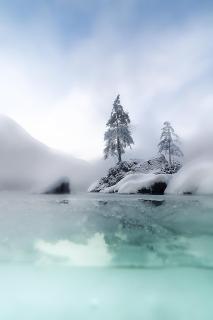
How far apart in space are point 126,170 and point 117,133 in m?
Answer: 7.54

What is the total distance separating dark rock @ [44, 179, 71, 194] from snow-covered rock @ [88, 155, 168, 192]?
12.1 ft

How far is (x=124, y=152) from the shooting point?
103ft

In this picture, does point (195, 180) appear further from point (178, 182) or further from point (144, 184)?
point (144, 184)

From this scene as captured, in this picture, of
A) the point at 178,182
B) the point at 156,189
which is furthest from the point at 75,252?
the point at 178,182

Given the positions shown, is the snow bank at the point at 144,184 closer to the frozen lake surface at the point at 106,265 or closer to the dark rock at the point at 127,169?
the dark rock at the point at 127,169

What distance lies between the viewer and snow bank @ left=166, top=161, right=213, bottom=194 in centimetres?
1432

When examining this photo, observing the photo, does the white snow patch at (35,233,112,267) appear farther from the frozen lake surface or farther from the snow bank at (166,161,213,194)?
the snow bank at (166,161,213,194)

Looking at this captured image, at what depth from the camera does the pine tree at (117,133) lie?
3064 cm

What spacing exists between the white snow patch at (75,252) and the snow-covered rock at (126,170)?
1622 centimetres

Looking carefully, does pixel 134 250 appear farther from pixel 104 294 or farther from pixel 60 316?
pixel 60 316

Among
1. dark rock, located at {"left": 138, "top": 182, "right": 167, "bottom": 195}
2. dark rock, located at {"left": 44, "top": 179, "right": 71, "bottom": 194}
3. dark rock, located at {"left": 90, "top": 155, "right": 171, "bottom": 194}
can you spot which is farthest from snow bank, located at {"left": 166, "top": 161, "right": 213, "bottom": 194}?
dark rock, located at {"left": 44, "top": 179, "right": 71, "bottom": 194}

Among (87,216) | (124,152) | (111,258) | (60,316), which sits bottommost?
(60,316)

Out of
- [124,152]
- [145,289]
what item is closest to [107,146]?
[124,152]

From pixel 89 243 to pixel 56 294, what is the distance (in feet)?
6.73
